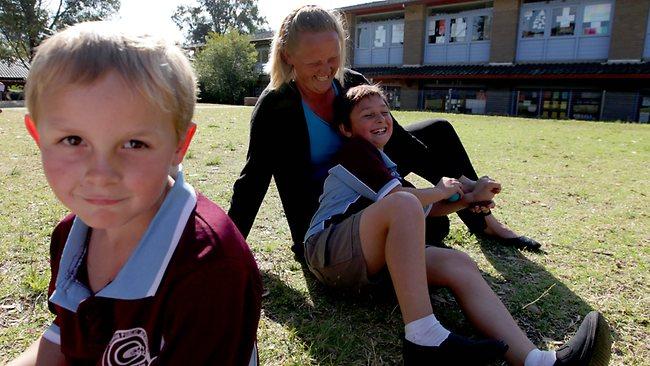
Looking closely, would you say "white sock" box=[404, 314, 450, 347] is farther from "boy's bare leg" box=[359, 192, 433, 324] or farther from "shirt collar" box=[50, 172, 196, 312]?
"shirt collar" box=[50, 172, 196, 312]

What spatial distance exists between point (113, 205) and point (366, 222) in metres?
1.03

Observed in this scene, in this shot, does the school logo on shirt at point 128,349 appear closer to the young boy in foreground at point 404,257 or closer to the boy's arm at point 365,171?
the young boy in foreground at point 404,257

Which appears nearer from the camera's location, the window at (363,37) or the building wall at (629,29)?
the building wall at (629,29)

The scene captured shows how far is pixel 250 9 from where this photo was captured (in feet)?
169

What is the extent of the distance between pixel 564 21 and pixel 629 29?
7.41 ft

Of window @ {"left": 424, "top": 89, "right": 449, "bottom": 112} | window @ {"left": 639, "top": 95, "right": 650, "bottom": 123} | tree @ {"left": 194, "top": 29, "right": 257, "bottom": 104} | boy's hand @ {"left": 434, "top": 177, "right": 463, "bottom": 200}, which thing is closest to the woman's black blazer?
boy's hand @ {"left": 434, "top": 177, "right": 463, "bottom": 200}

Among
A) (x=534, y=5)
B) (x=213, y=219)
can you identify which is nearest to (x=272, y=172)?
(x=213, y=219)

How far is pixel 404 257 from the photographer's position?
1719mm

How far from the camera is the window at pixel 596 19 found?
16.9 metres

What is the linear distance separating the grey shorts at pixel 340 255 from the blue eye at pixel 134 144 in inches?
40.9

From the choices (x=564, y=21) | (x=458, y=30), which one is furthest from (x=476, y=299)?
(x=458, y=30)

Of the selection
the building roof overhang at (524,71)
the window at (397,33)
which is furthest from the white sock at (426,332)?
the window at (397,33)

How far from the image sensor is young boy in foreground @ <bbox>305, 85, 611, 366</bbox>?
1.62m

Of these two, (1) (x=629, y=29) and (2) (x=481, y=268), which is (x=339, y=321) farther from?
(1) (x=629, y=29)
